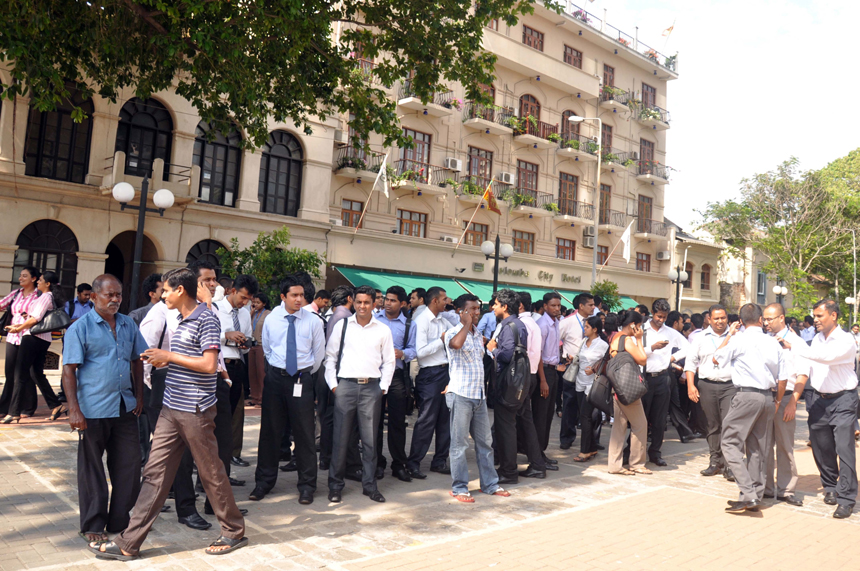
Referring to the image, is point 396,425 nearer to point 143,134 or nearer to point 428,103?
point 143,134

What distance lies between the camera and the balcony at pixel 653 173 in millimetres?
33406

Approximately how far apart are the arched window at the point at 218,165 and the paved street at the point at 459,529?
1268 centimetres

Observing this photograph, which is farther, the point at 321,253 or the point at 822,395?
the point at 321,253

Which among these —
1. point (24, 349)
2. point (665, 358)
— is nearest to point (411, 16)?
point (665, 358)

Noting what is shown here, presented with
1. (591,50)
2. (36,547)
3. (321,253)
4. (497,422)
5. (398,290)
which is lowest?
(36,547)

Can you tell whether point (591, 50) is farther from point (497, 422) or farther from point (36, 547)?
point (36, 547)

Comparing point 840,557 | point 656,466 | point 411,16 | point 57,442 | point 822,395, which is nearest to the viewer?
point 840,557

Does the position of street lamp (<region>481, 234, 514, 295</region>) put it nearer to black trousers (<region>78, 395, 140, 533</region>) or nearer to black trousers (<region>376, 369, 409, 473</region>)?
black trousers (<region>376, 369, 409, 473</region>)

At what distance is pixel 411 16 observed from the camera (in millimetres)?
12078

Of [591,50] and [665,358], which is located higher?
[591,50]

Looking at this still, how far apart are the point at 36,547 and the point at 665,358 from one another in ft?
25.0

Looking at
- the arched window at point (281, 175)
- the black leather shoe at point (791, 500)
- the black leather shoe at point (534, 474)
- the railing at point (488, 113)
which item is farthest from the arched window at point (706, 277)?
the black leather shoe at point (534, 474)

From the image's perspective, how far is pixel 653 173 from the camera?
1346 inches

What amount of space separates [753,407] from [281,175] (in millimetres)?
16826
